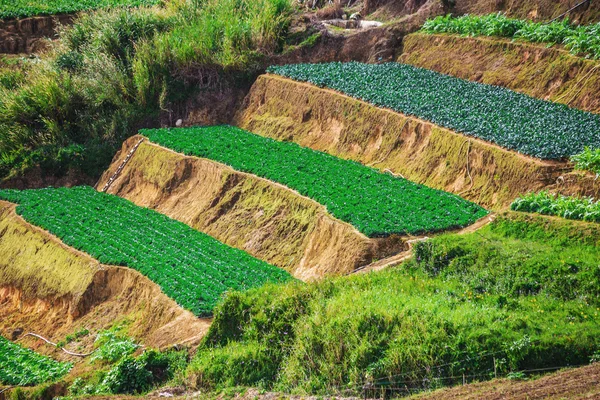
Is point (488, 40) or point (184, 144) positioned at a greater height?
point (488, 40)

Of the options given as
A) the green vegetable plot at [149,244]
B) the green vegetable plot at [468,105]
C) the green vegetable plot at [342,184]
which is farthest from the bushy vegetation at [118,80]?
the green vegetable plot at [149,244]

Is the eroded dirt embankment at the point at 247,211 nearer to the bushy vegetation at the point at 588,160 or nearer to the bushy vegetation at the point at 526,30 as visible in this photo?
the bushy vegetation at the point at 588,160

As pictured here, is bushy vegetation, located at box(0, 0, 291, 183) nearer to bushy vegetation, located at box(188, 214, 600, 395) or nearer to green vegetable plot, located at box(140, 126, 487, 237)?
green vegetable plot, located at box(140, 126, 487, 237)

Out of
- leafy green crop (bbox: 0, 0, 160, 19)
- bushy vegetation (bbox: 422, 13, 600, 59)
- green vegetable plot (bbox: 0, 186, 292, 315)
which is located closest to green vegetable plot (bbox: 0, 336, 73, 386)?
green vegetable plot (bbox: 0, 186, 292, 315)

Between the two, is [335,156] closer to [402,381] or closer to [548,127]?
[548,127]

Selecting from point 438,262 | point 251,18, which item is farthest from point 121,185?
point 438,262
